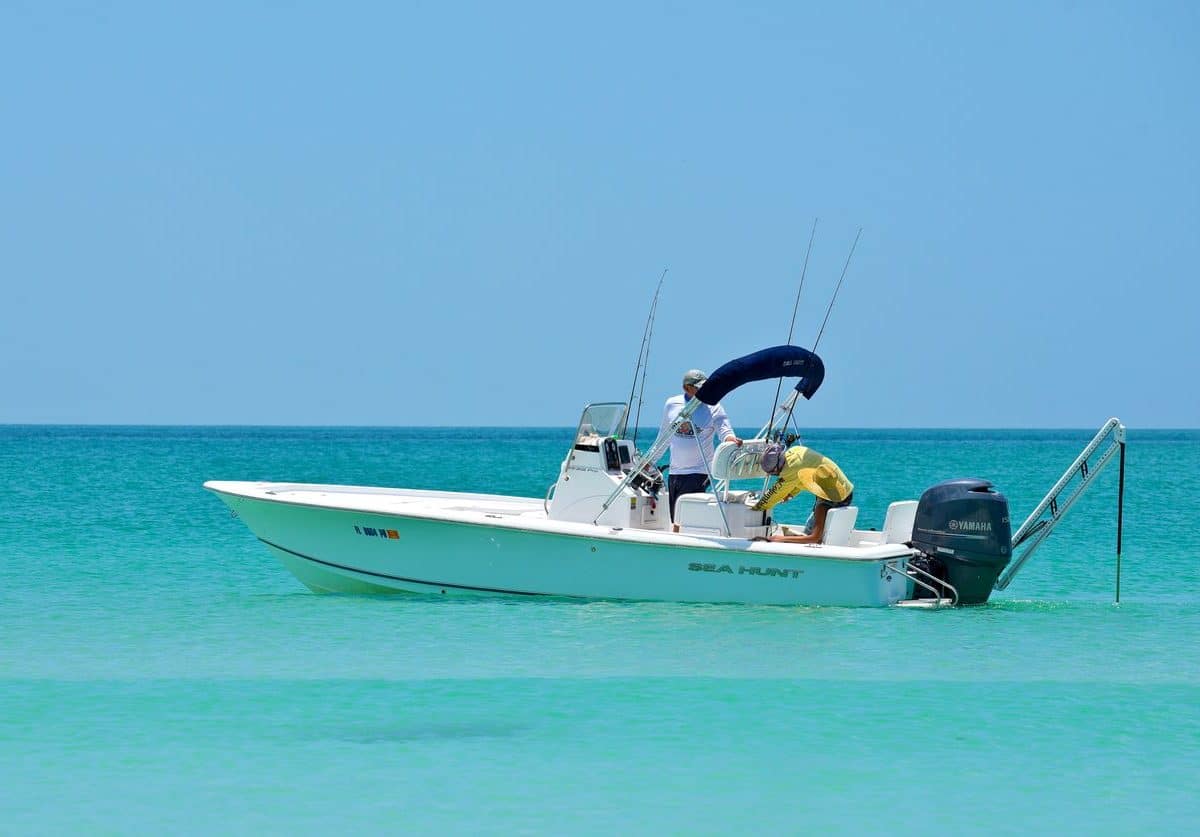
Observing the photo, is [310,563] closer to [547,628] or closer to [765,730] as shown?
[547,628]

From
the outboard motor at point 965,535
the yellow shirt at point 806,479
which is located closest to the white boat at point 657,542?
the outboard motor at point 965,535

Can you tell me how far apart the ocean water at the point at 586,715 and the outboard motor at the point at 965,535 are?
0.37 meters

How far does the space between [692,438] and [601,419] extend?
3.15ft

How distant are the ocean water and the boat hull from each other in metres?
0.19

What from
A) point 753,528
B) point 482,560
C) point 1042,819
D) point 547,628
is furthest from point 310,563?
point 1042,819

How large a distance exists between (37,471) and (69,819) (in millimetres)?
46274

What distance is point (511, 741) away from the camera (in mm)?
7973

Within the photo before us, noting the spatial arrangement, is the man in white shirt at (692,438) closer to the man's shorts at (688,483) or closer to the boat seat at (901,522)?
the man's shorts at (688,483)

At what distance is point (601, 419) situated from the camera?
12.7m

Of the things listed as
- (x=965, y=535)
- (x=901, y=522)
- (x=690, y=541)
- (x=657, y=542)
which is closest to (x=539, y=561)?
(x=657, y=542)

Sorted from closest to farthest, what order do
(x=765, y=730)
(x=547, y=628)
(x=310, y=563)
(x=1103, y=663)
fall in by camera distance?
(x=765, y=730)
(x=1103, y=663)
(x=547, y=628)
(x=310, y=563)

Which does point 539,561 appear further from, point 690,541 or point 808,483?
point 808,483

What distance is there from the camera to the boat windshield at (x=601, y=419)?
12625mm

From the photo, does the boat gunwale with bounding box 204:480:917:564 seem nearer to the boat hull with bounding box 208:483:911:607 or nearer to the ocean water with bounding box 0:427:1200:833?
the boat hull with bounding box 208:483:911:607
